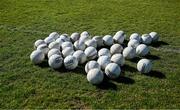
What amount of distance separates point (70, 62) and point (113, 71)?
1.15 meters

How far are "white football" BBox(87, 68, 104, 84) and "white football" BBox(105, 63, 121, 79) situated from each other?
0.29 meters

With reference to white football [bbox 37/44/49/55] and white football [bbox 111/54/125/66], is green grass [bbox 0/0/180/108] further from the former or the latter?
white football [bbox 37/44/49/55]

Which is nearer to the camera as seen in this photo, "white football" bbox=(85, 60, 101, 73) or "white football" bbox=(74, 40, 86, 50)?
"white football" bbox=(85, 60, 101, 73)

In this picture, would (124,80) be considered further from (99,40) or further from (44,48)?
(44,48)

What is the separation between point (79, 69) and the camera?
→ 351 inches

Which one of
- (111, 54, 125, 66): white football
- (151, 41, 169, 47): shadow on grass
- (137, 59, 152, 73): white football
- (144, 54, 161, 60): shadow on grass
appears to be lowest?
(151, 41, 169, 47): shadow on grass

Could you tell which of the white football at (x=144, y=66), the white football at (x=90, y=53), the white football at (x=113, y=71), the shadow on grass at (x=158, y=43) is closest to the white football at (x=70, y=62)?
the white football at (x=90, y=53)

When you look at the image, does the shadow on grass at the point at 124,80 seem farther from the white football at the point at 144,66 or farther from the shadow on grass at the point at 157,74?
the shadow on grass at the point at 157,74

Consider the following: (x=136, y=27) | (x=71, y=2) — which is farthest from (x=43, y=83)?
(x=71, y=2)

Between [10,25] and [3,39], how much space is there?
6.10 feet

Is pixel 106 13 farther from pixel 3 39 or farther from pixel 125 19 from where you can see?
pixel 3 39

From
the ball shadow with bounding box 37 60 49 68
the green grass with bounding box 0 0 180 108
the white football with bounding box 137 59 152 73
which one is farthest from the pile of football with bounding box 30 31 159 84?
the green grass with bounding box 0 0 180 108

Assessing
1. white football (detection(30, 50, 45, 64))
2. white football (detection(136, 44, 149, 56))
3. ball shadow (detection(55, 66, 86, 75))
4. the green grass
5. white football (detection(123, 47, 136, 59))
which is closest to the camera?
the green grass

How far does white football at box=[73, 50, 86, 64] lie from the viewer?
8.96m
